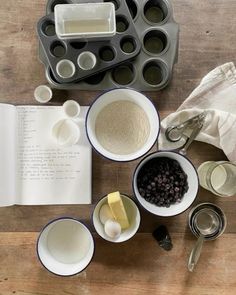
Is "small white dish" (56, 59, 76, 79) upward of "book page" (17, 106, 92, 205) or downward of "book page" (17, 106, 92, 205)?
upward

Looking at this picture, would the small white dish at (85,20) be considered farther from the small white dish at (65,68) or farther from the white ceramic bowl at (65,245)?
the white ceramic bowl at (65,245)

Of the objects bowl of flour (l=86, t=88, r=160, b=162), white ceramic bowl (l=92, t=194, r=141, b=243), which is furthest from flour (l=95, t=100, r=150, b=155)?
white ceramic bowl (l=92, t=194, r=141, b=243)

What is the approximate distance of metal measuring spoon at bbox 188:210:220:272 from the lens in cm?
89

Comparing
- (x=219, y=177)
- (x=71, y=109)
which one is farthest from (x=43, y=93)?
(x=219, y=177)

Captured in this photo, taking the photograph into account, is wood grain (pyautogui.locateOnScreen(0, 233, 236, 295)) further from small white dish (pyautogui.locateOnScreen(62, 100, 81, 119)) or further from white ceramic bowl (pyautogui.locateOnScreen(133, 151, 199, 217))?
small white dish (pyautogui.locateOnScreen(62, 100, 81, 119))

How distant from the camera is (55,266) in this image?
2.90ft

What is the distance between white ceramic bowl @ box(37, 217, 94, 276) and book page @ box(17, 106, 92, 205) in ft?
0.16

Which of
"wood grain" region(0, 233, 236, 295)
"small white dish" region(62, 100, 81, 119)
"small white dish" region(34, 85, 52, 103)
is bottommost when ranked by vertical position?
"wood grain" region(0, 233, 236, 295)

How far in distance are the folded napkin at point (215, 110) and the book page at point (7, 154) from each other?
291mm

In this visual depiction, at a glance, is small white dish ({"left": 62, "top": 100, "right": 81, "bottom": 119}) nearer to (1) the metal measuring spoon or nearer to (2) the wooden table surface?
(2) the wooden table surface

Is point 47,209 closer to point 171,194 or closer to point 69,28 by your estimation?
point 171,194

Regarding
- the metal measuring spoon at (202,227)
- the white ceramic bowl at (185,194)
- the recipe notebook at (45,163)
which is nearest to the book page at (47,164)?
the recipe notebook at (45,163)

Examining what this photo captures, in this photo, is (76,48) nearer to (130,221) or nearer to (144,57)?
(144,57)

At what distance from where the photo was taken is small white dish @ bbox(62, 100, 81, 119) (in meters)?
0.92
